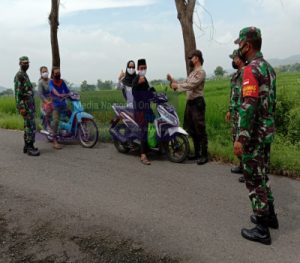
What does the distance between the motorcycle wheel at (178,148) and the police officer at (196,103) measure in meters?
0.25

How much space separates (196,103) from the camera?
655cm

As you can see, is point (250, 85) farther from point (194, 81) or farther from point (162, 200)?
point (194, 81)

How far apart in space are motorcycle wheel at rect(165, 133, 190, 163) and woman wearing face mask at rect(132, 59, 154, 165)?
1.39ft

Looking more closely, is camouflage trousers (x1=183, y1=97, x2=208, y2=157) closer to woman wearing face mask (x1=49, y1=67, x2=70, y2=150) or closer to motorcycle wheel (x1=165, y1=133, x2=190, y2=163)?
motorcycle wheel (x1=165, y1=133, x2=190, y2=163)

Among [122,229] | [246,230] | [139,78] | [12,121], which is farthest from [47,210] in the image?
[12,121]

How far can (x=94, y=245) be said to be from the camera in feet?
12.0

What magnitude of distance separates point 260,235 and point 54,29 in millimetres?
10518

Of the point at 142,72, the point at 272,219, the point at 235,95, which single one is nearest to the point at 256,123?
the point at 272,219

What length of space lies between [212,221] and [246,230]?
460mm

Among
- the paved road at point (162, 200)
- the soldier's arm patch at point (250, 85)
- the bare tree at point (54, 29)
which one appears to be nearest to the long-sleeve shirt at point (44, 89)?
the paved road at point (162, 200)

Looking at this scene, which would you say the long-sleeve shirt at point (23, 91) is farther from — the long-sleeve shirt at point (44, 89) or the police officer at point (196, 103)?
the police officer at point (196, 103)

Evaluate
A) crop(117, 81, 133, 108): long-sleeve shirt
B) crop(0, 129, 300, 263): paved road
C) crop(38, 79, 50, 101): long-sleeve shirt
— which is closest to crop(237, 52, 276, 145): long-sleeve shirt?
crop(0, 129, 300, 263): paved road

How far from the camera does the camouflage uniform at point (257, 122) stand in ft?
11.4

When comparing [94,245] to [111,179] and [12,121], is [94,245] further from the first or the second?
[12,121]
